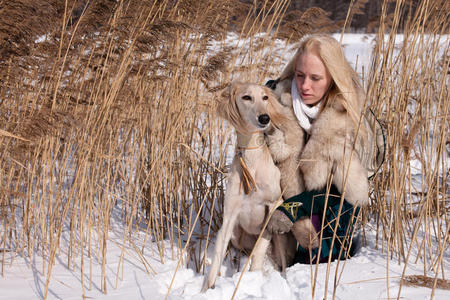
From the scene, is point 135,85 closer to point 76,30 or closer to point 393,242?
point 76,30

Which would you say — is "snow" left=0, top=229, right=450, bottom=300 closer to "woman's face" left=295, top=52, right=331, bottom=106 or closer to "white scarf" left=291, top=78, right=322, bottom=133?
"white scarf" left=291, top=78, right=322, bottom=133

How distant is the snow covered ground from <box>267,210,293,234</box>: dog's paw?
0.21m

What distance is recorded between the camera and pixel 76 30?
2113mm

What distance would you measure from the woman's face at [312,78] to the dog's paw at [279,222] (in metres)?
0.59

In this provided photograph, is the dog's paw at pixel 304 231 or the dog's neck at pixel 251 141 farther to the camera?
the dog's paw at pixel 304 231

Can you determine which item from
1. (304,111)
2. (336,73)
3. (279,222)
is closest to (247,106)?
(304,111)

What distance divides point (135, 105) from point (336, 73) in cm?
128

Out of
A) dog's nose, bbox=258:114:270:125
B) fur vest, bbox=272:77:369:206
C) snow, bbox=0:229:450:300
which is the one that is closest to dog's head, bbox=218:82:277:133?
dog's nose, bbox=258:114:270:125

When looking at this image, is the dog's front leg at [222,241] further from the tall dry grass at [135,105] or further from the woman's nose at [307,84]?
A: the woman's nose at [307,84]

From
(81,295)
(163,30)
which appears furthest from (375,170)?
(81,295)

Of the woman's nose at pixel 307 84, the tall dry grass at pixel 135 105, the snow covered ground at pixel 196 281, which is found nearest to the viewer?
the snow covered ground at pixel 196 281

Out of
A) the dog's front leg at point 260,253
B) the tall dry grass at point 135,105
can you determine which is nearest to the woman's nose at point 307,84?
the tall dry grass at point 135,105

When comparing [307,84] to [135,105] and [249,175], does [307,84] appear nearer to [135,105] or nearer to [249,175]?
[249,175]

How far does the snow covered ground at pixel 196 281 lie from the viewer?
190 cm
